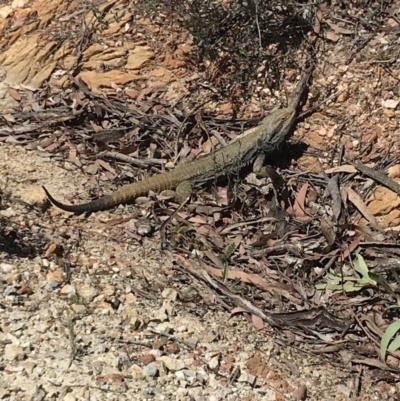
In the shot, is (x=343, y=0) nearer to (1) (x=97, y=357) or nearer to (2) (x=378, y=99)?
Result: (2) (x=378, y=99)

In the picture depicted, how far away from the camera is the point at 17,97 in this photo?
6.51m

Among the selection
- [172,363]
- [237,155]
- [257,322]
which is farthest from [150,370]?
[237,155]

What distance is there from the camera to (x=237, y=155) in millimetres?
6328

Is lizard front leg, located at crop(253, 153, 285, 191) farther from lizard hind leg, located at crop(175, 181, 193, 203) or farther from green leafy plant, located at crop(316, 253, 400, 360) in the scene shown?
green leafy plant, located at crop(316, 253, 400, 360)

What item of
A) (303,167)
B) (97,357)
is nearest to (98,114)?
(303,167)

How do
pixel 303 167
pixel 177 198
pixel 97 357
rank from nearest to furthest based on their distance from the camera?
1. pixel 97 357
2. pixel 177 198
3. pixel 303 167

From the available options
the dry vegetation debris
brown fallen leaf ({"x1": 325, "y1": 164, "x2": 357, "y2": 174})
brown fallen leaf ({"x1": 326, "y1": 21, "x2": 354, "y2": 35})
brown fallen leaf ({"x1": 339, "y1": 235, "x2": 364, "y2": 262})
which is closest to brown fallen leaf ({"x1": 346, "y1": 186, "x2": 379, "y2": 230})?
the dry vegetation debris

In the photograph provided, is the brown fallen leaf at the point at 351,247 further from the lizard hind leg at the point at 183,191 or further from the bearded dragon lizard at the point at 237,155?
the lizard hind leg at the point at 183,191

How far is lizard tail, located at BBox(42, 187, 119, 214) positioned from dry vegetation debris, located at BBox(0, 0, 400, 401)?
0.07 metres

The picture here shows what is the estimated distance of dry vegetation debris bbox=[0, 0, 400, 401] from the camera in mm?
4203

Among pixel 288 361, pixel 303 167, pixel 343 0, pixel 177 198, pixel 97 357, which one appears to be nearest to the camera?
pixel 97 357

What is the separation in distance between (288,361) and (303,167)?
7.98ft

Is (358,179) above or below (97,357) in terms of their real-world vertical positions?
below

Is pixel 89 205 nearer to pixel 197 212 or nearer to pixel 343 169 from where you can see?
pixel 197 212
